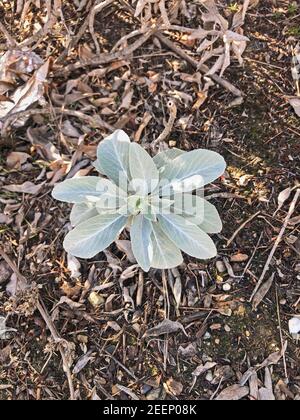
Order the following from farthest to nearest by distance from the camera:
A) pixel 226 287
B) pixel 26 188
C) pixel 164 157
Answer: pixel 26 188 → pixel 226 287 → pixel 164 157

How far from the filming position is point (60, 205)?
→ 1.47m

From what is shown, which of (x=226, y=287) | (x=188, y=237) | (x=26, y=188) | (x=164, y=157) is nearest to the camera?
(x=188, y=237)

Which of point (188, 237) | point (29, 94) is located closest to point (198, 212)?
point (188, 237)

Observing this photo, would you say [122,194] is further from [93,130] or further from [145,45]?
[145,45]

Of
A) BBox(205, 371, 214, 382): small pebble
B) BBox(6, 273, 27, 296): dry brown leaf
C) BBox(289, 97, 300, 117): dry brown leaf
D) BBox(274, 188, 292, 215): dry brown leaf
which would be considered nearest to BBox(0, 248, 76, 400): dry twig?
BBox(6, 273, 27, 296): dry brown leaf

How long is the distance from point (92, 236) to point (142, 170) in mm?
185

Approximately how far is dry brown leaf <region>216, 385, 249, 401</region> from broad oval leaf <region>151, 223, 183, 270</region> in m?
0.35

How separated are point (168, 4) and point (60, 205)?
745 millimetres

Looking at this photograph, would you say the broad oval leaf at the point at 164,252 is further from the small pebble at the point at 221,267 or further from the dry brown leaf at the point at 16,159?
the dry brown leaf at the point at 16,159

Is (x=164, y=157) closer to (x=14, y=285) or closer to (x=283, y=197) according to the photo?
(x=283, y=197)

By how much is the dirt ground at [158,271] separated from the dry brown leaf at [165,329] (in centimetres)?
1

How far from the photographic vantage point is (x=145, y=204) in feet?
3.95

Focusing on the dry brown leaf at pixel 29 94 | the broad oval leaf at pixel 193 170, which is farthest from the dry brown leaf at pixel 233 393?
the dry brown leaf at pixel 29 94
